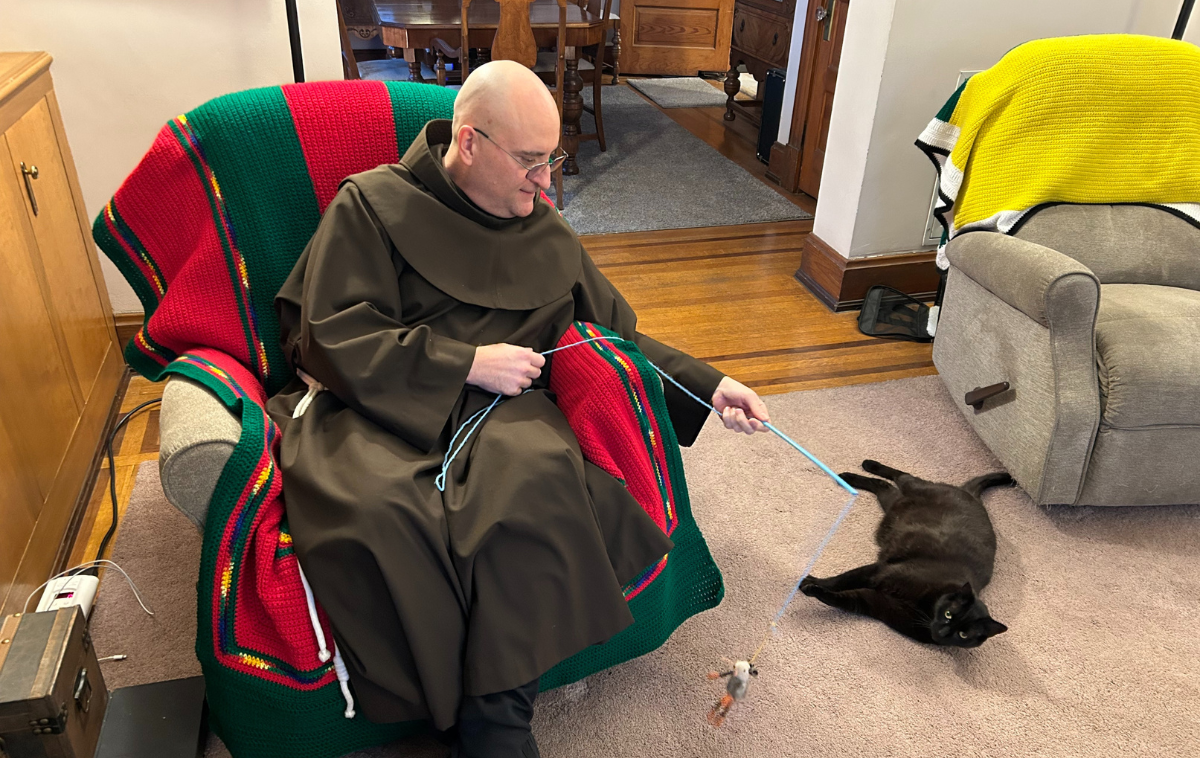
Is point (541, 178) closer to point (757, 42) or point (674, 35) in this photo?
point (757, 42)

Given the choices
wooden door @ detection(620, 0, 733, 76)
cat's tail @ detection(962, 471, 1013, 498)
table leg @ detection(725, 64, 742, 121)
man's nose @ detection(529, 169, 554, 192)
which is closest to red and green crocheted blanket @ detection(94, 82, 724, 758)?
man's nose @ detection(529, 169, 554, 192)

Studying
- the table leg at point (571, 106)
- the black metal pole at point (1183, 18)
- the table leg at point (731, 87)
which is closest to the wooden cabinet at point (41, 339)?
the table leg at point (571, 106)

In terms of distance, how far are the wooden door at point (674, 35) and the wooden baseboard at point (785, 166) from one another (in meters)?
2.43

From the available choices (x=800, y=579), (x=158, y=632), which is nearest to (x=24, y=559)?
(x=158, y=632)

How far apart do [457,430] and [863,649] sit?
96 cm

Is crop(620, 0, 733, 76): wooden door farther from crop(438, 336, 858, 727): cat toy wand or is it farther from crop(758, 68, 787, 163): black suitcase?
crop(438, 336, 858, 727): cat toy wand

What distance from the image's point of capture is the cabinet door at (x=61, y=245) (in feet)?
6.78

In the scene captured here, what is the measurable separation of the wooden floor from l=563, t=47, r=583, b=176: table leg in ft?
2.80

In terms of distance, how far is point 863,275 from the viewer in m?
3.20

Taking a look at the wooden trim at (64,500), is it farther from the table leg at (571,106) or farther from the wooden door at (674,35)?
the wooden door at (674,35)

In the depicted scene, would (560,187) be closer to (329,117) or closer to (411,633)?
(329,117)

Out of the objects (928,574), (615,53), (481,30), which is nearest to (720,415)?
(928,574)

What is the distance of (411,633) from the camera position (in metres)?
1.30

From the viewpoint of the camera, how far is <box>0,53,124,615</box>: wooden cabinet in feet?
5.84
